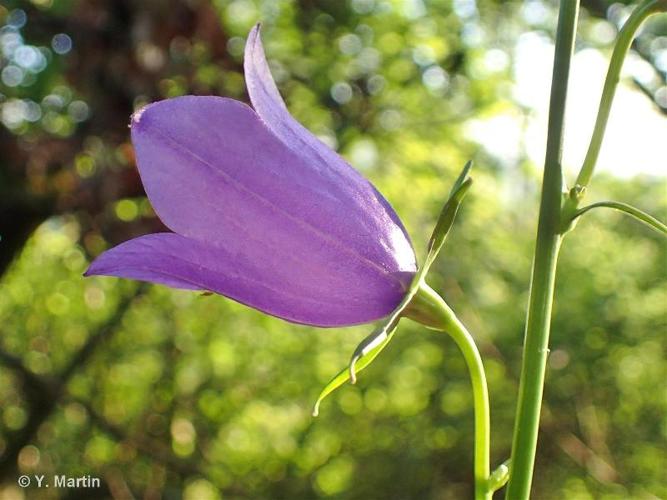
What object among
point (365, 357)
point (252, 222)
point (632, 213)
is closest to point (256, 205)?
point (252, 222)

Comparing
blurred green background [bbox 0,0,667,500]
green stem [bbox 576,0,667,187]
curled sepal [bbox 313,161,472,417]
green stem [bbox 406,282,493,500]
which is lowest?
blurred green background [bbox 0,0,667,500]

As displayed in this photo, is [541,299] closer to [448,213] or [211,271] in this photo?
[448,213]

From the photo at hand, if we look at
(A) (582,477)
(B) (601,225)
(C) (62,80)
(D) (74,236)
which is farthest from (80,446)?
(B) (601,225)

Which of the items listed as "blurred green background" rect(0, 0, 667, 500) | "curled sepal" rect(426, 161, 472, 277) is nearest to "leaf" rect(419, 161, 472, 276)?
"curled sepal" rect(426, 161, 472, 277)

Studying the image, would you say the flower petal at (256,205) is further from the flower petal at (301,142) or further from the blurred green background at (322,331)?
the blurred green background at (322,331)

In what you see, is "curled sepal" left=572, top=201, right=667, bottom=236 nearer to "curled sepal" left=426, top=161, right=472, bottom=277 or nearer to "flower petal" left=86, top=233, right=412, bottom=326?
"curled sepal" left=426, top=161, right=472, bottom=277
